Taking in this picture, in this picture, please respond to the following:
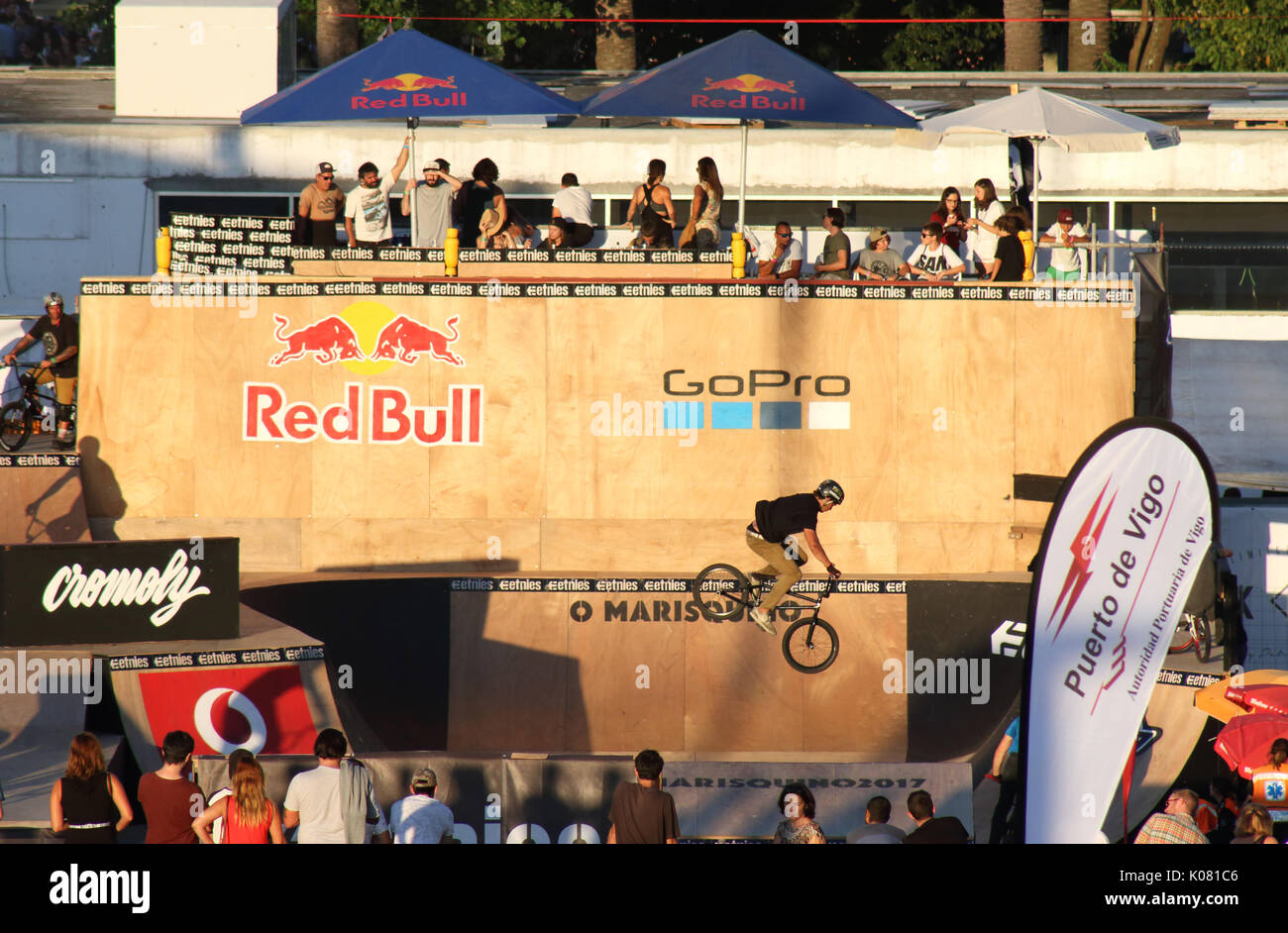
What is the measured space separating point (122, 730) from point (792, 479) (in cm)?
785

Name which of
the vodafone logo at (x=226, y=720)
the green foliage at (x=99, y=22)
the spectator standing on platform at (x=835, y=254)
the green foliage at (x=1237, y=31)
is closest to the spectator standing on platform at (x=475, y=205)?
the spectator standing on platform at (x=835, y=254)

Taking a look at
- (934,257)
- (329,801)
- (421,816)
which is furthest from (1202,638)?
(329,801)

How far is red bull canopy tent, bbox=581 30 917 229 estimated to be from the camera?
1797 centimetres

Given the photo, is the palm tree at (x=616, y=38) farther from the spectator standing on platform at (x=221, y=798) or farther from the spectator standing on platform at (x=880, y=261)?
the spectator standing on platform at (x=221, y=798)

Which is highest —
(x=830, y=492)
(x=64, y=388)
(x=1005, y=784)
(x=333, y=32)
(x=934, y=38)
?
(x=934, y=38)

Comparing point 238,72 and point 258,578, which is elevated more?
point 238,72

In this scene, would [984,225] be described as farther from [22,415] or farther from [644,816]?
[22,415]

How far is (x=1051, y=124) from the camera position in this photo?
19656 millimetres

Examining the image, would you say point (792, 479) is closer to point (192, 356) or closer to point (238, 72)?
point (192, 356)

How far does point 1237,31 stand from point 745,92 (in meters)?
24.6
